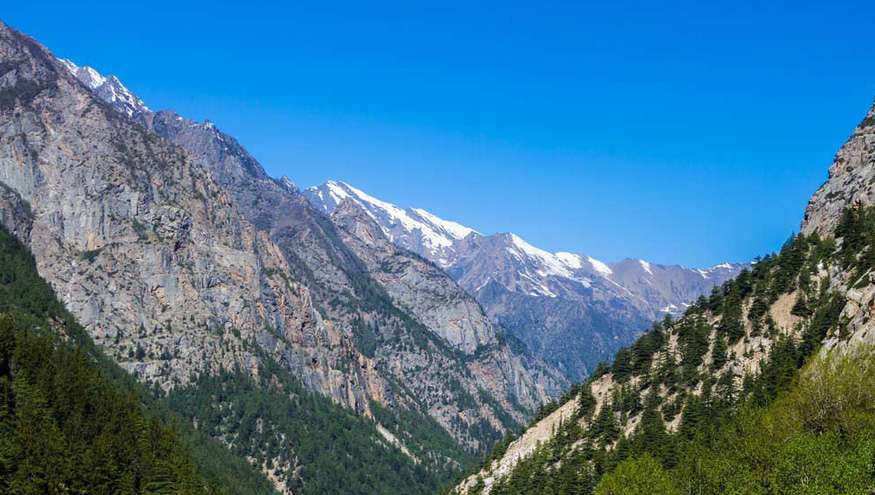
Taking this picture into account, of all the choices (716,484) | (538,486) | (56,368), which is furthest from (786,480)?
(56,368)

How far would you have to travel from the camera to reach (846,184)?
179875 millimetres

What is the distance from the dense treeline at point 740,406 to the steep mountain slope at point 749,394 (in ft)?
0.83

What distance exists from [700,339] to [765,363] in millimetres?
20386

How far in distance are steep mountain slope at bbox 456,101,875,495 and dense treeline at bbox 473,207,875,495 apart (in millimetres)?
253

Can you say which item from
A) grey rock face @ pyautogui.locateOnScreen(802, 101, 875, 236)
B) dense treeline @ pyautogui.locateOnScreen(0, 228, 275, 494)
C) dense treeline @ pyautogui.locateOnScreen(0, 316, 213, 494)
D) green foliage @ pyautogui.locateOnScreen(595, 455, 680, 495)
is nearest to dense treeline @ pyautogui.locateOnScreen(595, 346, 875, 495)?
green foliage @ pyautogui.locateOnScreen(595, 455, 680, 495)

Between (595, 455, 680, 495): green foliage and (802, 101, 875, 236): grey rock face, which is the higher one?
(802, 101, 875, 236): grey rock face

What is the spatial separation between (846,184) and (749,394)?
75827mm

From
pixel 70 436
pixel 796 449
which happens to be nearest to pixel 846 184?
pixel 796 449

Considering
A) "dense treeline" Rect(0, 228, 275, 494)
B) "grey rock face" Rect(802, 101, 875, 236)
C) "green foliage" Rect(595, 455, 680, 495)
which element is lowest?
"green foliage" Rect(595, 455, 680, 495)

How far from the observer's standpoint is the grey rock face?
17150cm

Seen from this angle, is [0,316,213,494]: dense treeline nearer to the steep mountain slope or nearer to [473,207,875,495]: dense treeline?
[473,207,875,495]: dense treeline

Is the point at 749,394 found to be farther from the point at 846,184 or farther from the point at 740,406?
the point at 846,184

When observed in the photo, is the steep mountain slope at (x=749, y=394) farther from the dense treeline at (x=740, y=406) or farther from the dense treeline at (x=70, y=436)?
the dense treeline at (x=70, y=436)

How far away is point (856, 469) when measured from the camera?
238 feet
